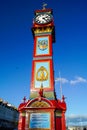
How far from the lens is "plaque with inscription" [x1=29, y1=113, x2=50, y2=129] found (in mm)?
30469

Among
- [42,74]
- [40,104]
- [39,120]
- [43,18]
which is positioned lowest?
[39,120]

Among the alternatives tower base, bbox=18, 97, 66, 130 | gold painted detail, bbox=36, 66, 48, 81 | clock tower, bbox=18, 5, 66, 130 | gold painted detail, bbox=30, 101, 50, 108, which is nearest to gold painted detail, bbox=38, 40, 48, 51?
clock tower, bbox=18, 5, 66, 130

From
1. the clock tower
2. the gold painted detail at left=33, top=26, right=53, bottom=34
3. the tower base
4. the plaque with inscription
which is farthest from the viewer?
the gold painted detail at left=33, top=26, right=53, bottom=34

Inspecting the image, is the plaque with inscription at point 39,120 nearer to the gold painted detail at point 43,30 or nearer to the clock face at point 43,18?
the gold painted detail at point 43,30

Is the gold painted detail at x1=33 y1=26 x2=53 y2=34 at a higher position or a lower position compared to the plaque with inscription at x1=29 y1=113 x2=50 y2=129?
higher

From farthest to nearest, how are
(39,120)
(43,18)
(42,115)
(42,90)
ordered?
(43,18)
(42,90)
(42,115)
(39,120)

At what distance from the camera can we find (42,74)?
35.6 m

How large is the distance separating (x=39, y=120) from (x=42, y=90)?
17.0 ft

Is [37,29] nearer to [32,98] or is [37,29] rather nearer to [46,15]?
[46,15]

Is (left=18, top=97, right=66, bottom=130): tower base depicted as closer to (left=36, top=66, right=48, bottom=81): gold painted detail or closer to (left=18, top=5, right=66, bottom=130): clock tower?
(left=18, top=5, right=66, bottom=130): clock tower

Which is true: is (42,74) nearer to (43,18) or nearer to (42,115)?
(42,115)

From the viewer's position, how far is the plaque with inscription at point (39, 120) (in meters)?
30.5

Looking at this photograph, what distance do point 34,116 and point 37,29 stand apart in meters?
18.0

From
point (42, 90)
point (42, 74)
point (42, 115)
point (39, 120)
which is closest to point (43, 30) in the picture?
point (42, 74)
